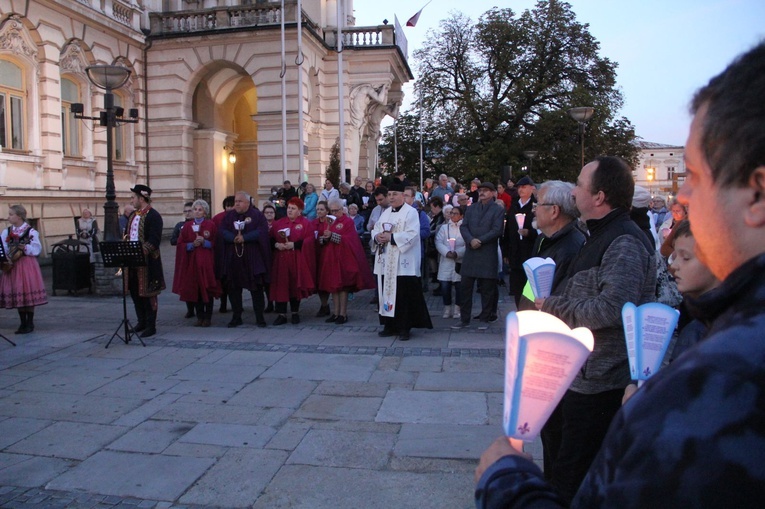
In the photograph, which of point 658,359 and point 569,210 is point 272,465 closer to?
point 569,210

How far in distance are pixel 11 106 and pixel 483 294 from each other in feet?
48.9

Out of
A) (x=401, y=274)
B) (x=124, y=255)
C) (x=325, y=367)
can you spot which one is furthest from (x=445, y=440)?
(x=124, y=255)

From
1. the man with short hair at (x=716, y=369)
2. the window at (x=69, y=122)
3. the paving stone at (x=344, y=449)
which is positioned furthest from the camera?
the window at (x=69, y=122)

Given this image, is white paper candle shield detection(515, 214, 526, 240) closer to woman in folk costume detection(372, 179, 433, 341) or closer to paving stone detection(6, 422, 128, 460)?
woman in folk costume detection(372, 179, 433, 341)

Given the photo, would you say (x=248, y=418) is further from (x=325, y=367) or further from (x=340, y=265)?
(x=340, y=265)

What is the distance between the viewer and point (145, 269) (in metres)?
9.24

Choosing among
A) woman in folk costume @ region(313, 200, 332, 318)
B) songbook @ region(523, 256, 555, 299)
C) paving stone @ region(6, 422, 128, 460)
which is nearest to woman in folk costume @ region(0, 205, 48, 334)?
woman in folk costume @ region(313, 200, 332, 318)

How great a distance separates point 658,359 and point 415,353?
614 cm

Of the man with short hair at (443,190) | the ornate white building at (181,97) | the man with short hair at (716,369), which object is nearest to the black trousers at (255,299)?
the man with short hair at (443,190)

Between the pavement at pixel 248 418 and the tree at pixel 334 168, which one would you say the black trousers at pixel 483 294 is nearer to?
the pavement at pixel 248 418

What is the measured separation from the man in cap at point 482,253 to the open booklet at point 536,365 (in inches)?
330

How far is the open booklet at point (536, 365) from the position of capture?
1242 mm

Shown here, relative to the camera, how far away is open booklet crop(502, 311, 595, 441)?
1242mm

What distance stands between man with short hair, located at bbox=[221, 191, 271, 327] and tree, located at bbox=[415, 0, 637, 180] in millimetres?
26779
